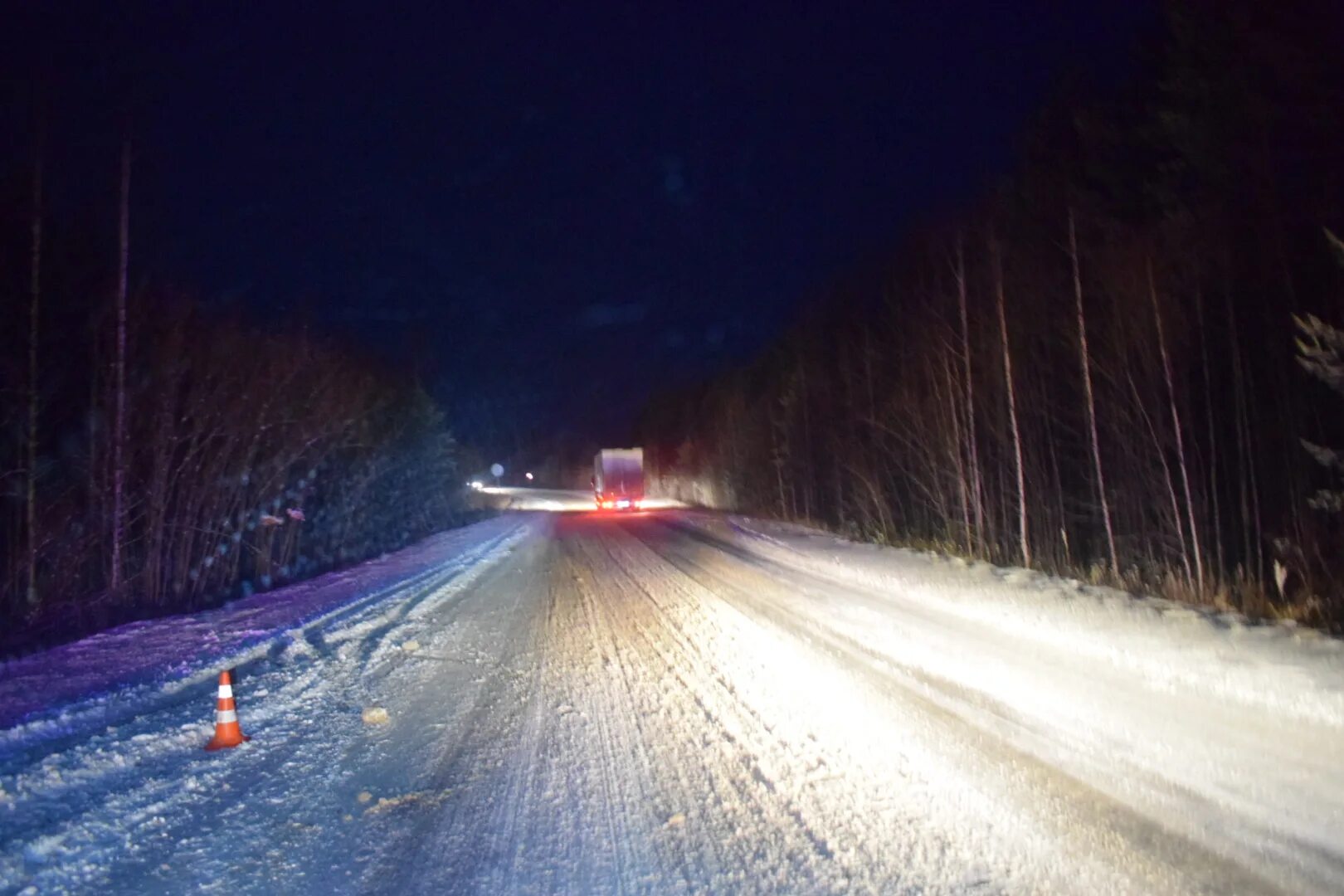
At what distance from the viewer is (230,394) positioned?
14.8m

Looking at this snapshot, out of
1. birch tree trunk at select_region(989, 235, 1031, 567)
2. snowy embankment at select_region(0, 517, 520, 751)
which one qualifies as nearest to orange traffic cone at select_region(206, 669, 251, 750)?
snowy embankment at select_region(0, 517, 520, 751)

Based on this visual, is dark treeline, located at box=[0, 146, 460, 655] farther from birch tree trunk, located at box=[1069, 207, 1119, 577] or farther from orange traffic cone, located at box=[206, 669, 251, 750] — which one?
birch tree trunk, located at box=[1069, 207, 1119, 577]

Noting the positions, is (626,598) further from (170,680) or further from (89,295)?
(89,295)

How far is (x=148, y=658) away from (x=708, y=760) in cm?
708

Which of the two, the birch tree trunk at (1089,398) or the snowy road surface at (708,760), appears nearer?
the snowy road surface at (708,760)

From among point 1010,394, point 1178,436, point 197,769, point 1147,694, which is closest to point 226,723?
point 197,769

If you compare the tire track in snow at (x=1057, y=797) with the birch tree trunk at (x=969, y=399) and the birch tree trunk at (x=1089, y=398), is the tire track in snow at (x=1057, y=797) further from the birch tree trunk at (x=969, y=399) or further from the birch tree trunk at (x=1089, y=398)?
the birch tree trunk at (x=969, y=399)

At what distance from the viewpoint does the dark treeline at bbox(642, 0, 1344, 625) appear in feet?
36.3

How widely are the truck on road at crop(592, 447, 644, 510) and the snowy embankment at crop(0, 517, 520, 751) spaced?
3200cm

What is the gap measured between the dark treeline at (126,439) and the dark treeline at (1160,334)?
13.5 meters

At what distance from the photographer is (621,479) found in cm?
4844

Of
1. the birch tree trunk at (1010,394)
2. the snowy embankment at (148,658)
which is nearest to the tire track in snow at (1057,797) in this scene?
the snowy embankment at (148,658)

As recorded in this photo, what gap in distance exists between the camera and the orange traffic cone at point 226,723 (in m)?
6.31

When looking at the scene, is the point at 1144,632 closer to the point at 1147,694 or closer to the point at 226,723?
the point at 1147,694
